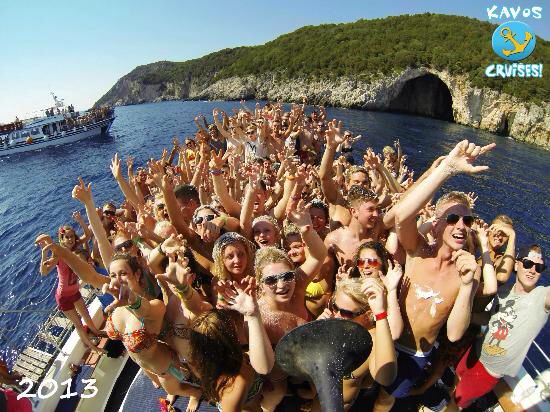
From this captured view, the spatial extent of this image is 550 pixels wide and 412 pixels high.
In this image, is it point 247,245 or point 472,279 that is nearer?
point 472,279

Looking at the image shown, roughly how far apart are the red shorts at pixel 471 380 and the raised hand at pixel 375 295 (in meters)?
1.78

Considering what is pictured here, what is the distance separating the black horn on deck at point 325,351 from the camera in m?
1.61

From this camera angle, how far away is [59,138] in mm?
40844

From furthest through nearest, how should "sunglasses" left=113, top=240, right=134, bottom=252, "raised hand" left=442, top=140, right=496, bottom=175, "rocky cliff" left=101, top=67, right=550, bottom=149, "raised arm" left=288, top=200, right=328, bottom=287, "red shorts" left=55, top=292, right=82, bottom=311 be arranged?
"rocky cliff" left=101, top=67, right=550, bottom=149 → "red shorts" left=55, top=292, right=82, bottom=311 → "sunglasses" left=113, top=240, right=134, bottom=252 → "raised arm" left=288, top=200, right=328, bottom=287 → "raised hand" left=442, top=140, right=496, bottom=175

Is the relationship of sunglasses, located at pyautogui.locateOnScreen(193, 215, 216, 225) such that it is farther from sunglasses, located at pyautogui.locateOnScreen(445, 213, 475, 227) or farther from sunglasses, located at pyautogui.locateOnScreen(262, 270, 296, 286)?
sunglasses, located at pyautogui.locateOnScreen(445, 213, 475, 227)

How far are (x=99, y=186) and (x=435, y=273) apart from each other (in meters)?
24.6

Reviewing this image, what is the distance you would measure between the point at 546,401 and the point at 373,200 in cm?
272

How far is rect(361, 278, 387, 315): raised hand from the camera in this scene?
2.38 meters

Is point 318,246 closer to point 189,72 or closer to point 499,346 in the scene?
point 499,346

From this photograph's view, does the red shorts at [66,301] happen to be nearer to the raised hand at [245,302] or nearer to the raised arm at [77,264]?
the raised arm at [77,264]

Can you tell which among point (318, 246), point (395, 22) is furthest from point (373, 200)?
point (395, 22)

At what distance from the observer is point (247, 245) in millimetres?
3352

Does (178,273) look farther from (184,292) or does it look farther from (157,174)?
(157,174)

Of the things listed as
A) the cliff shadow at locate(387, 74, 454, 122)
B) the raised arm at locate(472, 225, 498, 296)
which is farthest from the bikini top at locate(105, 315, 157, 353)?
the cliff shadow at locate(387, 74, 454, 122)
